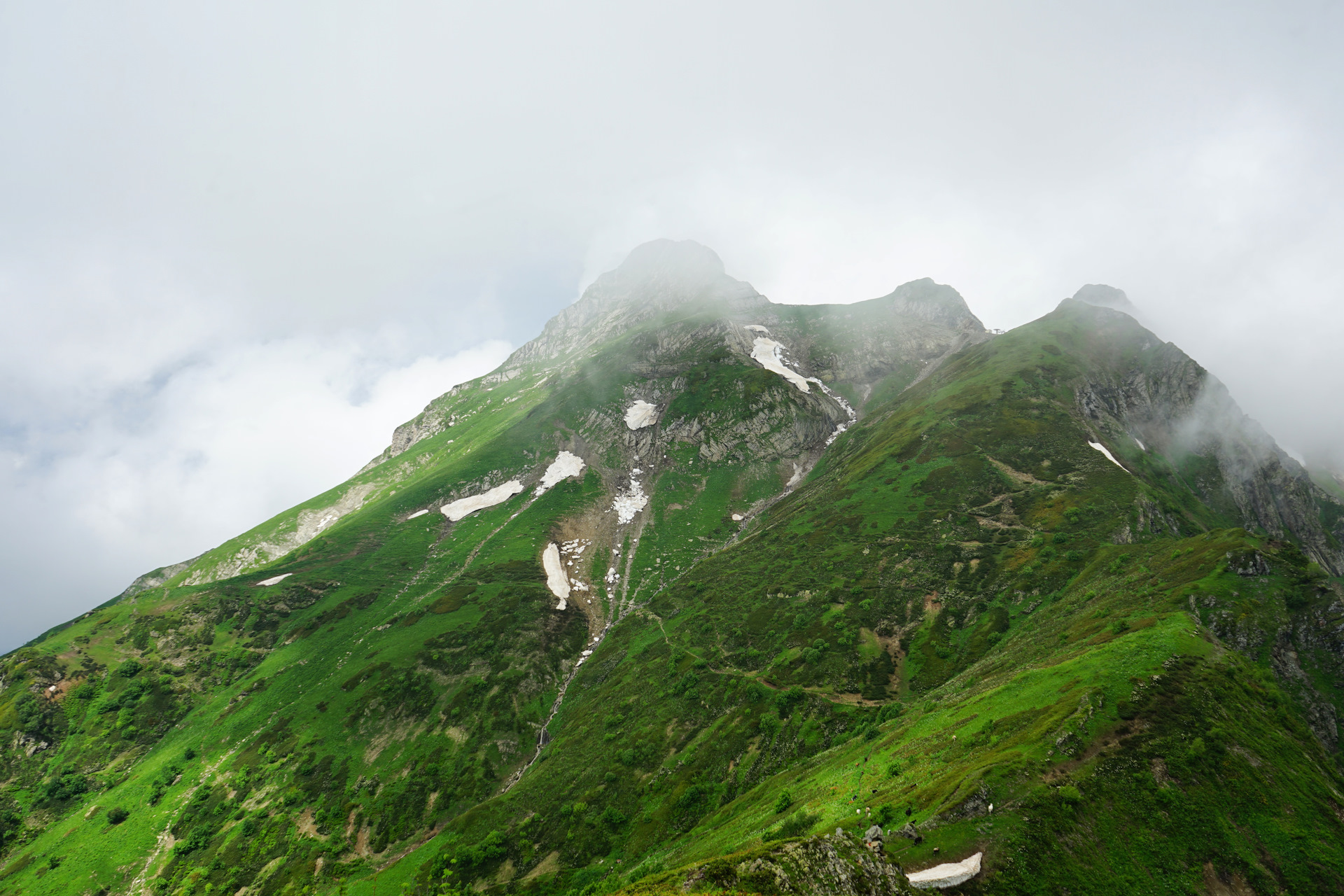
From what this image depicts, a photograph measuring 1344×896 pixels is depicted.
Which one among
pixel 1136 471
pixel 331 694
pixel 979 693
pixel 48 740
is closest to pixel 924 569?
pixel 979 693

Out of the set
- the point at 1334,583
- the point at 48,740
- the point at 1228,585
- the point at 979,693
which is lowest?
the point at 1334,583

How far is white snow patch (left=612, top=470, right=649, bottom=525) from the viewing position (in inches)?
5965

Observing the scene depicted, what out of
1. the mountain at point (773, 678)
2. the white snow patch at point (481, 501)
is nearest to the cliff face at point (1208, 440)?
the mountain at point (773, 678)

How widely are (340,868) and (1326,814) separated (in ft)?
298

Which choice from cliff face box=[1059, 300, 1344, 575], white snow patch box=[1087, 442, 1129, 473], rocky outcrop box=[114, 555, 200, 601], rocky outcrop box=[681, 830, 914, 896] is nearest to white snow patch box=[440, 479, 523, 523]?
rocky outcrop box=[114, 555, 200, 601]

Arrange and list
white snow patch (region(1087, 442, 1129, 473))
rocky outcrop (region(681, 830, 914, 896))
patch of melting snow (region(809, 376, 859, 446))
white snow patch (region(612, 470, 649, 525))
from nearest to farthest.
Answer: rocky outcrop (region(681, 830, 914, 896)) → white snow patch (region(1087, 442, 1129, 473)) → white snow patch (region(612, 470, 649, 525)) → patch of melting snow (region(809, 376, 859, 446))

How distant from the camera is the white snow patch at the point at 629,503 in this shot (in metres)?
152

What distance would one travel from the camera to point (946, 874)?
20656 millimetres

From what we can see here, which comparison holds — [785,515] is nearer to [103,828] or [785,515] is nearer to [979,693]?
[979,693]

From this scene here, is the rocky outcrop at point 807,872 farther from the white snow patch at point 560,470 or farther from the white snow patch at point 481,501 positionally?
the white snow patch at point 481,501

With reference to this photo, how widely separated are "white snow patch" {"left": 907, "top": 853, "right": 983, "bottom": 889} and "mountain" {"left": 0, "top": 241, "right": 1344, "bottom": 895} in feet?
1.18

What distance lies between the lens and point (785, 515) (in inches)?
4830

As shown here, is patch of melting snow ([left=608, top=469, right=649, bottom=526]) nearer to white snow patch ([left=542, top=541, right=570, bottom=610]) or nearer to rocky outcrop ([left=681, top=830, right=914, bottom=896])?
white snow patch ([left=542, top=541, right=570, bottom=610])

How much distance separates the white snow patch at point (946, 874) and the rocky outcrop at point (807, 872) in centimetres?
138
